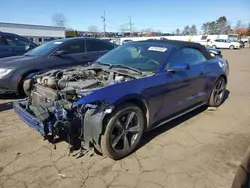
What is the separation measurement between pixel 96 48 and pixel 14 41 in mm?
3283

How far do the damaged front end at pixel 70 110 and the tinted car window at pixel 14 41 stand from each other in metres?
5.47

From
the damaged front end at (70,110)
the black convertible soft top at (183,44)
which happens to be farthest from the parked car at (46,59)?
the black convertible soft top at (183,44)

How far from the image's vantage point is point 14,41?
8258 millimetres

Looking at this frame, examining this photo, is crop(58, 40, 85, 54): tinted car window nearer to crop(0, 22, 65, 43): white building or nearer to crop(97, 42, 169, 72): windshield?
crop(97, 42, 169, 72): windshield

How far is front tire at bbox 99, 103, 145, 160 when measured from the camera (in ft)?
9.73

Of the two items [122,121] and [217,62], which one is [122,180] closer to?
[122,121]

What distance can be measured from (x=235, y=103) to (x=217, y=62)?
1.42m

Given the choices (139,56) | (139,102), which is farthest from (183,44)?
(139,102)

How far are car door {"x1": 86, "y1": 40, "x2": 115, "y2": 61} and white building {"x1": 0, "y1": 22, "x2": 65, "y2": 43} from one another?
99.6ft

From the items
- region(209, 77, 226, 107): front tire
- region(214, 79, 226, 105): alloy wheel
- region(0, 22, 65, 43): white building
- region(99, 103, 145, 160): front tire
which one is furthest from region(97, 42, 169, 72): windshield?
region(0, 22, 65, 43): white building

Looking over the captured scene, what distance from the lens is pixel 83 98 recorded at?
112 inches

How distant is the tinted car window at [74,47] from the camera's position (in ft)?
21.0

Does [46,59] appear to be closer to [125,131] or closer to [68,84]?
[68,84]

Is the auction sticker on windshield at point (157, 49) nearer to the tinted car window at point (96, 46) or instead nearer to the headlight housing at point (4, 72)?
the tinted car window at point (96, 46)
